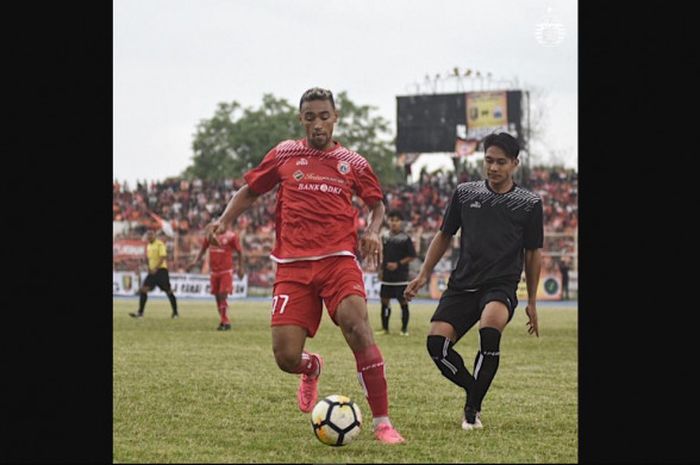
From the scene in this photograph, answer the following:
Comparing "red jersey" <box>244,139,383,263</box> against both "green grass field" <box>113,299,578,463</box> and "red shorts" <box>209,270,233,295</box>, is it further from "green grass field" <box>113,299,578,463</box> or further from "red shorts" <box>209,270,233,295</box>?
"red shorts" <box>209,270,233,295</box>

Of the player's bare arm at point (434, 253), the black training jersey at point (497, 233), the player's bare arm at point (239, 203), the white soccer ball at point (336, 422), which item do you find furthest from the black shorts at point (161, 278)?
the white soccer ball at point (336, 422)

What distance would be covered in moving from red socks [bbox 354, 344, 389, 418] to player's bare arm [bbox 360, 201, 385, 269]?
632 millimetres

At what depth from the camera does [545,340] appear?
15992mm

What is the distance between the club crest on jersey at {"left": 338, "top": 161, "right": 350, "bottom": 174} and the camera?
6996 mm

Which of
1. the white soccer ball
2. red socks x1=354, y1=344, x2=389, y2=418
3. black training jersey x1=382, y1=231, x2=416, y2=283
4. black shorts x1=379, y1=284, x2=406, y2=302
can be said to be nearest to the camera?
the white soccer ball

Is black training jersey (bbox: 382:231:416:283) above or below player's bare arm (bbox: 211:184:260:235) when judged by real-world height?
below

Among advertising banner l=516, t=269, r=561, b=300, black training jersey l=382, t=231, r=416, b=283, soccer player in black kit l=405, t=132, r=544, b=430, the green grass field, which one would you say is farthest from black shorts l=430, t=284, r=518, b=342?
advertising banner l=516, t=269, r=561, b=300

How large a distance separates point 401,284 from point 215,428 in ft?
34.7

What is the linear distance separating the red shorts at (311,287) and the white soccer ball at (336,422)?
720mm

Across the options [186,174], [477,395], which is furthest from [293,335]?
[186,174]

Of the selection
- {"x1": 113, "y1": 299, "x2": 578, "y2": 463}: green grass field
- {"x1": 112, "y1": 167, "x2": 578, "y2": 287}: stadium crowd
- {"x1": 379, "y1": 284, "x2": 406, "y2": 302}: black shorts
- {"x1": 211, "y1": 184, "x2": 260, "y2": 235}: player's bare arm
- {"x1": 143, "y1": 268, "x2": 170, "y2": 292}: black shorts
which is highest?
{"x1": 112, "y1": 167, "x2": 578, "y2": 287}: stadium crowd

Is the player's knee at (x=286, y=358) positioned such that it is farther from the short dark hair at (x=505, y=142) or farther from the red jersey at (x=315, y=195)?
the short dark hair at (x=505, y=142)

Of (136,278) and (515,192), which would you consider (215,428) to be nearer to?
(515,192)

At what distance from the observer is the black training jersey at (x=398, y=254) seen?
57.1 ft
